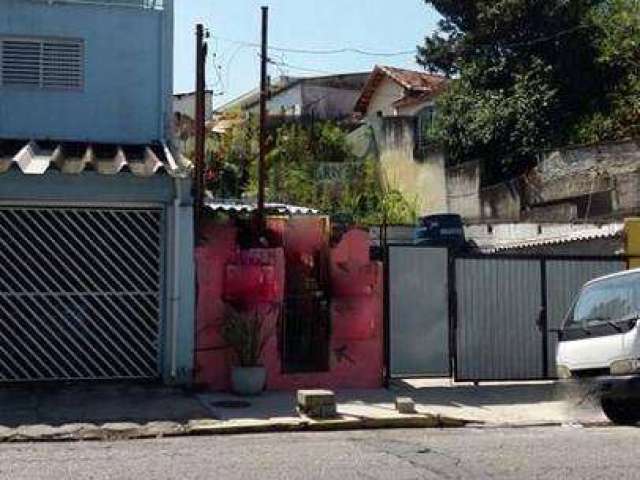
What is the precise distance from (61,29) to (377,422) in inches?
305

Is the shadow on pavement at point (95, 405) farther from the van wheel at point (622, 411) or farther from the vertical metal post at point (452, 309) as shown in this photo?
the van wheel at point (622, 411)

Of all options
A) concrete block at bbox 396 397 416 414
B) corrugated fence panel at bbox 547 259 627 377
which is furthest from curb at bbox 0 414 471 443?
corrugated fence panel at bbox 547 259 627 377

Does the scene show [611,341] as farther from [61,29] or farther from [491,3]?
[491,3]

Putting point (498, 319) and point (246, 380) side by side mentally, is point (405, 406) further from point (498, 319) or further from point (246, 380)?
point (498, 319)

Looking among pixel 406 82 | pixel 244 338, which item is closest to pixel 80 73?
pixel 244 338

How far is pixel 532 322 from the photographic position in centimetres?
1462

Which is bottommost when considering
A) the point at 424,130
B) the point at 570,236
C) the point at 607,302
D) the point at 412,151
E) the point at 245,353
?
the point at 245,353

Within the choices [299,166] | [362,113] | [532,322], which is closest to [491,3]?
[299,166]

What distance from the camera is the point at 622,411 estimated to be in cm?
1102

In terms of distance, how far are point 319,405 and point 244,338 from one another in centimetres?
204

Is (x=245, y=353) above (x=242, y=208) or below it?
below

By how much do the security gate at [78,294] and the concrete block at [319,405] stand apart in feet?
9.42

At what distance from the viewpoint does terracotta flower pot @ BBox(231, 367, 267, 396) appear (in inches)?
506

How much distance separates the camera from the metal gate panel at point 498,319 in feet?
46.9
